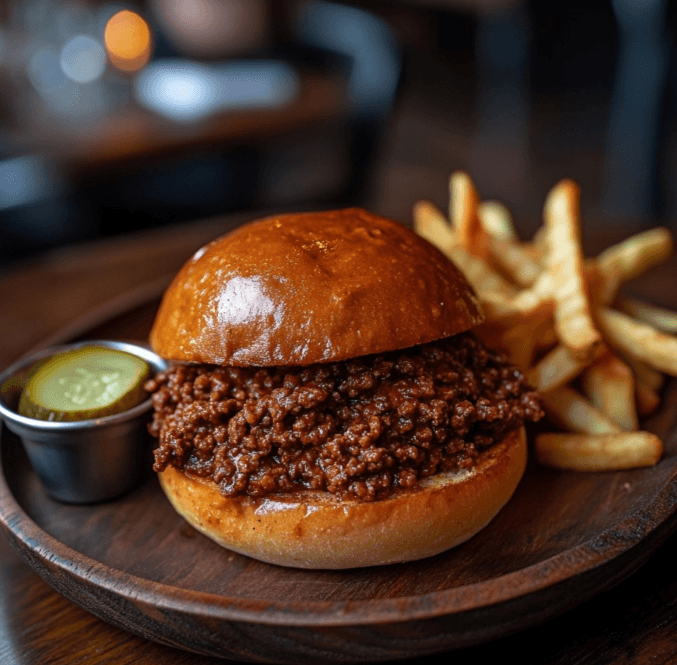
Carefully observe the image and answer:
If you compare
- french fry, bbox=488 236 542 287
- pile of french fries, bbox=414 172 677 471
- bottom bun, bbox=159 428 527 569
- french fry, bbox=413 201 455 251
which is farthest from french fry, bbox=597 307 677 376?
bottom bun, bbox=159 428 527 569

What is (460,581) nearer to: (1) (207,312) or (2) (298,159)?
(1) (207,312)

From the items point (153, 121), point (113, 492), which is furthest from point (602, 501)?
point (153, 121)

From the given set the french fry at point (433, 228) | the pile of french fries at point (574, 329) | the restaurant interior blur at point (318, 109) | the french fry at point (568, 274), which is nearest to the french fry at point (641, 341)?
the pile of french fries at point (574, 329)

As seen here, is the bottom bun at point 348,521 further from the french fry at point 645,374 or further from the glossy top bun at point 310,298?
the french fry at point 645,374

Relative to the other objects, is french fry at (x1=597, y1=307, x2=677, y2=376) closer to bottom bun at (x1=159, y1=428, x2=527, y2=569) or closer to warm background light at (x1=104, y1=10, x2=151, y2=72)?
bottom bun at (x1=159, y1=428, x2=527, y2=569)

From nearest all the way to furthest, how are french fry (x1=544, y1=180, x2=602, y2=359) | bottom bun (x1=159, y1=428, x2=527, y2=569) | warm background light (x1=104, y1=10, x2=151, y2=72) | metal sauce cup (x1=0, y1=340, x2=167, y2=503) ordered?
bottom bun (x1=159, y1=428, x2=527, y2=569) < metal sauce cup (x1=0, y1=340, x2=167, y2=503) < french fry (x1=544, y1=180, x2=602, y2=359) < warm background light (x1=104, y1=10, x2=151, y2=72)

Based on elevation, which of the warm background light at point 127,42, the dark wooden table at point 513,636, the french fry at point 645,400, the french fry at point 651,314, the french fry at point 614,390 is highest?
the warm background light at point 127,42
